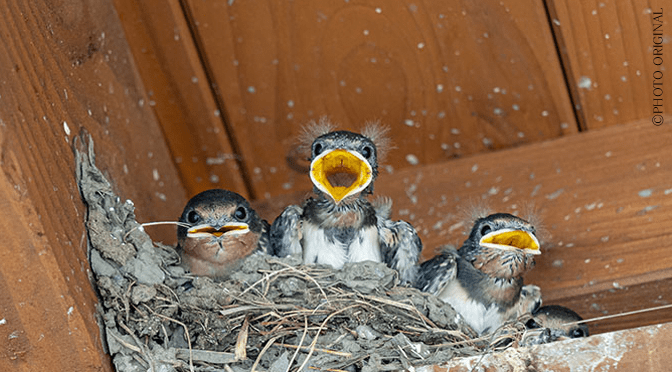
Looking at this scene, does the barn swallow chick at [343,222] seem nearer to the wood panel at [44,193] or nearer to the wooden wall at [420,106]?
the wooden wall at [420,106]

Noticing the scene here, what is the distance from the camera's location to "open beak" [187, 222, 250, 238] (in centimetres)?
220

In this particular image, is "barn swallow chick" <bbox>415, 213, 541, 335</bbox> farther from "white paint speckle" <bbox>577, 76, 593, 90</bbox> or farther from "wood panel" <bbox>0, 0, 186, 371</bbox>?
"wood panel" <bbox>0, 0, 186, 371</bbox>

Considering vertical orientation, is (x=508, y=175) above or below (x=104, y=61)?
below

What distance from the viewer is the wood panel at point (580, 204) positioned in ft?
7.64

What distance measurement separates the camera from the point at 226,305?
1889 mm

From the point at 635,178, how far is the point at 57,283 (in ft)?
5.95

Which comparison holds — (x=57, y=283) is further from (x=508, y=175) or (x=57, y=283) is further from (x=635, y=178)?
(x=635, y=178)

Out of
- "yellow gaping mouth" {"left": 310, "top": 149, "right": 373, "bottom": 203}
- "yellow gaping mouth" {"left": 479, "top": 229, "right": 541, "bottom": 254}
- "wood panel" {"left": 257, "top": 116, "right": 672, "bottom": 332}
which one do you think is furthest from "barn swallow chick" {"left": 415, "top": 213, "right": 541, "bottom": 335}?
"yellow gaping mouth" {"left": 310, "top": 149, "right": 373, "bottom": 203}

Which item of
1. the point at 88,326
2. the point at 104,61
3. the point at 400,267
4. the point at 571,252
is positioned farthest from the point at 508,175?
the point at 88,326

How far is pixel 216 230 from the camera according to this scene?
223 cm

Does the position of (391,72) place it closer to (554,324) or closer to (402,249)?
(402,249)

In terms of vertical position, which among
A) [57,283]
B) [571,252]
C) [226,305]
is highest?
[57,283]

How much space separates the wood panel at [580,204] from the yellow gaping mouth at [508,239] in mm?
138

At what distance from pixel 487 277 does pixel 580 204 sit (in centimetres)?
42
